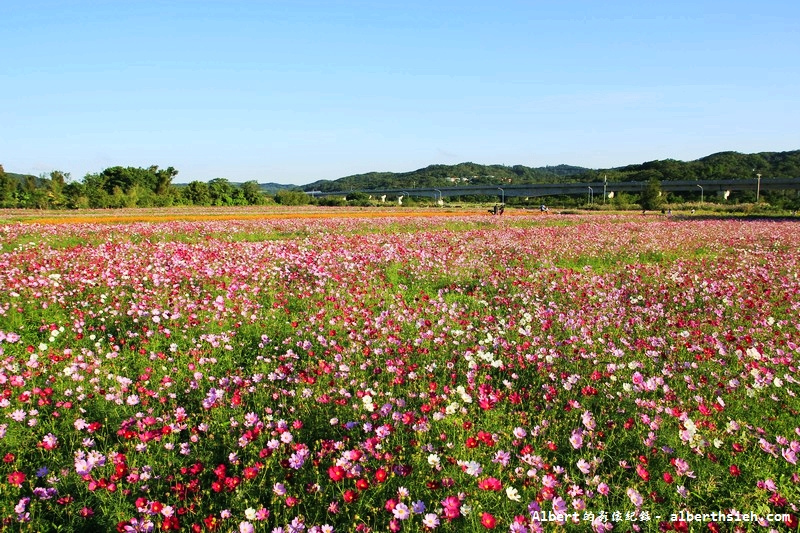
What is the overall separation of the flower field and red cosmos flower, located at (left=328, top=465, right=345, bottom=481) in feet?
0.07

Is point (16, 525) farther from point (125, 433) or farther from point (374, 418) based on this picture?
point (374, 418)

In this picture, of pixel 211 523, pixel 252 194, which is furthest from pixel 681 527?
pixel 252 194

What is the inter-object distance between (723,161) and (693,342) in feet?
511

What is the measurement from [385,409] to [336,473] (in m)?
0.76

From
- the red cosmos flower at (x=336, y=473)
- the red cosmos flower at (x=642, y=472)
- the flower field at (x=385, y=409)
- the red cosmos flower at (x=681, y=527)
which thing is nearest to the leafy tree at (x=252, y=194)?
the flower field at (x=385, y=409)

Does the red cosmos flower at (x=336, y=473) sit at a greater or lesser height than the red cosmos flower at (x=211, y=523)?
greater

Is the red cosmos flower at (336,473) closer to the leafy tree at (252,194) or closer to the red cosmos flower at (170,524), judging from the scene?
the red cosmos flower at (170,524)

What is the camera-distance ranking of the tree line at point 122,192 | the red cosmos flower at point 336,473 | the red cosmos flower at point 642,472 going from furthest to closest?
the tree line at point 122,192
the red cosmos flower at point 642,472
the red cosmos flower at point 336,473

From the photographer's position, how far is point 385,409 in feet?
10.6

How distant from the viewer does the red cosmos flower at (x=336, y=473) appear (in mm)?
2481

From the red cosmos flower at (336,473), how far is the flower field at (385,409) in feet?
0.07

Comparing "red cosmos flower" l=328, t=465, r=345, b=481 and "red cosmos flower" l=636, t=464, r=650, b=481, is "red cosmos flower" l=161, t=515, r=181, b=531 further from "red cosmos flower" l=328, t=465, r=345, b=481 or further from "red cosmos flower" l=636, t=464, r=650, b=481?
"red cosmos flower" l=636, t=464, r=650, b=481

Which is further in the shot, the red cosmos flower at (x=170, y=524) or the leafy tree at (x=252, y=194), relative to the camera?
the leafy tree at (x=252, y=194)

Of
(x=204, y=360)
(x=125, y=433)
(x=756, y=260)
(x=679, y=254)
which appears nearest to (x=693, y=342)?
(x=204, y=360)
